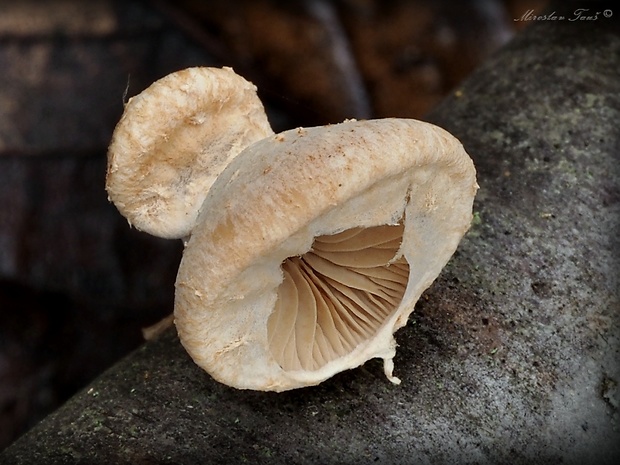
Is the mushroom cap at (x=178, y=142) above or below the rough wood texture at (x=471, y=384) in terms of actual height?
above

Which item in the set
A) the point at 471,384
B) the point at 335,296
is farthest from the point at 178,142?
the point at 471,384

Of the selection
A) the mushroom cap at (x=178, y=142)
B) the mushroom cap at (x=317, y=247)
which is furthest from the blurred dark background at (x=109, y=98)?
the mushroom cap at (x=317, y=247)

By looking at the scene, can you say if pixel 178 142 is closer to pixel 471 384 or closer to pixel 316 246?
pixel 316 246

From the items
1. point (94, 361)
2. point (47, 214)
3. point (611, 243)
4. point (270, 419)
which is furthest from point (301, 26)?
point (270, 419)

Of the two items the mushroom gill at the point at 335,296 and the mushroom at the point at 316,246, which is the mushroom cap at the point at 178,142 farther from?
the mushroom gill at the point at 335,296

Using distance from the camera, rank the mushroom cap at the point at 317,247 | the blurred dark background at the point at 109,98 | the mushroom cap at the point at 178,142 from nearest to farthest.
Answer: the mushroom cap at the point at 317,247
the mushroom cap at the point at 178,142
the blurred dark background at the point at 109,98

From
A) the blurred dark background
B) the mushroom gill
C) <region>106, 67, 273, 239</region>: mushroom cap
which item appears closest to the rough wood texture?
the mushroom gill
